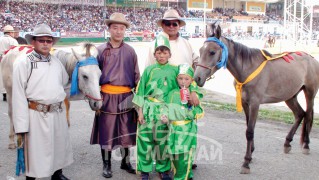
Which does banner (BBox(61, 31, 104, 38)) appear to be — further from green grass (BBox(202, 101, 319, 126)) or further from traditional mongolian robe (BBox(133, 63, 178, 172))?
traditional mongolian robe (BBox(133, 63, 178, 172))

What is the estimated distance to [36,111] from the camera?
146 inches

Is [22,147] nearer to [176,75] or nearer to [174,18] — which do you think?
[176,75]

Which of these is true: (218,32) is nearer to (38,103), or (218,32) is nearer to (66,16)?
(38,103)

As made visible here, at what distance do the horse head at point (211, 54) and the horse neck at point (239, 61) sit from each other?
0.88ft

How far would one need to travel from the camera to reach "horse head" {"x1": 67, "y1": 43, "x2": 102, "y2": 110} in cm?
394

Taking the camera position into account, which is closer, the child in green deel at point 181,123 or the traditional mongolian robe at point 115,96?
the child in green deel at point 181,123

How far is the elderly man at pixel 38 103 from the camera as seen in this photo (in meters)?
3.60

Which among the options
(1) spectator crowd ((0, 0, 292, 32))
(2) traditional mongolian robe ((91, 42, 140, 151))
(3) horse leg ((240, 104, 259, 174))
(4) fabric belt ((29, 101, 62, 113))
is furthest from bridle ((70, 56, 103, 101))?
(1) spectator crowd ((0, 0, 292, 32))

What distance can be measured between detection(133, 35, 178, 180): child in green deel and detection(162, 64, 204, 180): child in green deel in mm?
96

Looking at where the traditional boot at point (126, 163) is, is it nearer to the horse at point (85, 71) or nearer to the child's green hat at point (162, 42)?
the horse at point (85, 71)

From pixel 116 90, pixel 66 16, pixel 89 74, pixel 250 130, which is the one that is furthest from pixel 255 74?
pixel 66 16

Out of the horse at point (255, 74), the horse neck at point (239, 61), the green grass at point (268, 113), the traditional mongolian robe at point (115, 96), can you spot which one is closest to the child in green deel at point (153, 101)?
the traditional mongolian robe at point (115, 96)

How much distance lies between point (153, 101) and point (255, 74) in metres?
1.79

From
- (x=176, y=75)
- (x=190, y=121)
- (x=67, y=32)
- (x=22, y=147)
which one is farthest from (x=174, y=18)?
(x=67, y=32)
